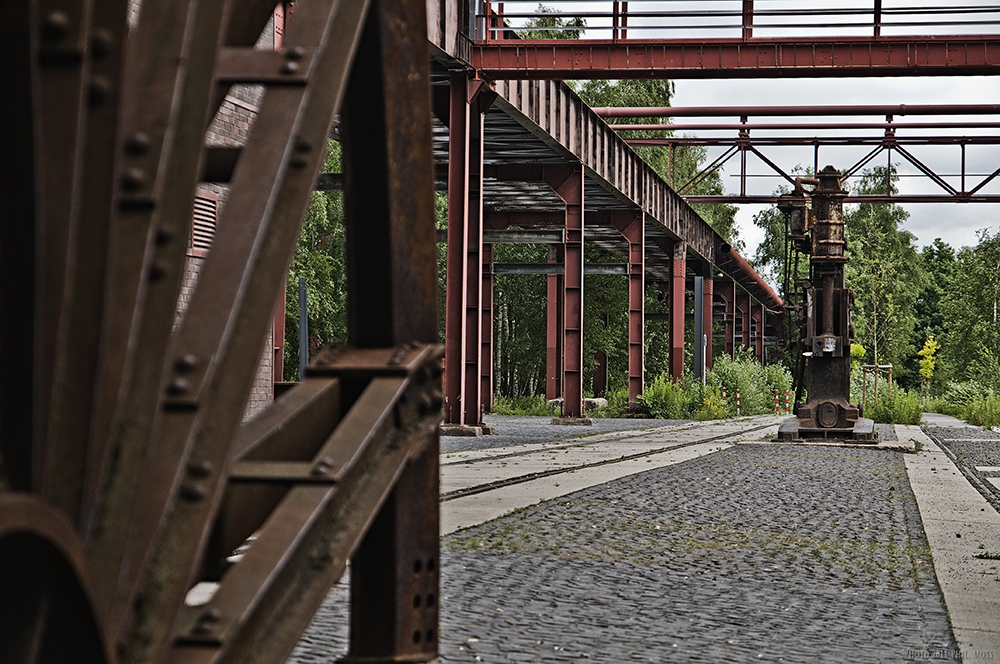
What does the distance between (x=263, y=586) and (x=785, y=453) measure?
14034mm

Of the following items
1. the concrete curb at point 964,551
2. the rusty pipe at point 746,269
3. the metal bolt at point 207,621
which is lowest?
the concrete curb at point 964,551

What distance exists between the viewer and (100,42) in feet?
5.15

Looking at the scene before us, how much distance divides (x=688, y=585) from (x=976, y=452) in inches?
500

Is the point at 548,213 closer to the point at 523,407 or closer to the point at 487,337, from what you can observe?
the point at 523,407

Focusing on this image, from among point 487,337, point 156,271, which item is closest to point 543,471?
point 156,271

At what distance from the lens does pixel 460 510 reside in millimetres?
8133

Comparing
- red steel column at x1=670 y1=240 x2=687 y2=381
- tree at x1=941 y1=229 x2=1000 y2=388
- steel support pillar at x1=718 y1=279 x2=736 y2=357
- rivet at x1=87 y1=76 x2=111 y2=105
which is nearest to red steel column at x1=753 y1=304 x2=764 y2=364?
steel support pillar at x1=718 y1=279 x2=736 y2=357

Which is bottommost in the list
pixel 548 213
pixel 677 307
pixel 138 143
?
pixel 138 143

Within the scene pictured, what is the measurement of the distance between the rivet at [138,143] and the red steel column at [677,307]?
1265 inches

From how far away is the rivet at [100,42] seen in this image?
1566 mm

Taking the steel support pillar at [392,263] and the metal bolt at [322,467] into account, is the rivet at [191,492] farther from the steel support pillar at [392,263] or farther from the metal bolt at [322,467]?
the steel support pillar at [392,263]

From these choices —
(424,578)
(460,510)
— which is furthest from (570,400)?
(424,578)

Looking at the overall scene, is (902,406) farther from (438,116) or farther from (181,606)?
(181,606)

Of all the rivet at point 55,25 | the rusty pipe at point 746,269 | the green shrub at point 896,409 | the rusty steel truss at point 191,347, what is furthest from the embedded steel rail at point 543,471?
the rusty pipe at point 746,269
